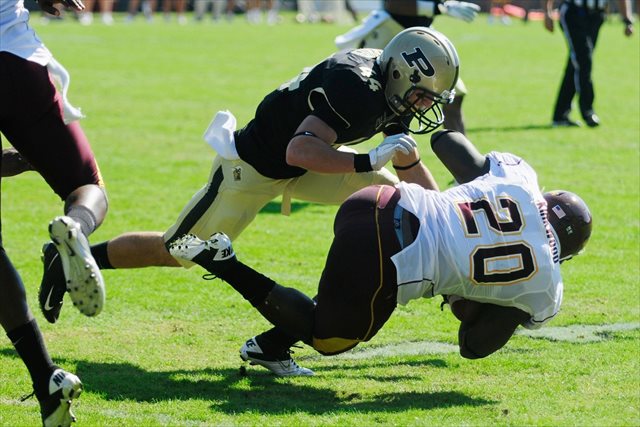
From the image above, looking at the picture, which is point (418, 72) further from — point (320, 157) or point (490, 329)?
point (490, 329)

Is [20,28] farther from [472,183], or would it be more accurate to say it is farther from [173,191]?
[173,191]

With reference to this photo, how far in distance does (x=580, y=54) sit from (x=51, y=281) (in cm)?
845

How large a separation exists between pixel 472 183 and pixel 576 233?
0.48m

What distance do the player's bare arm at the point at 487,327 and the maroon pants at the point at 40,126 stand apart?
163 centimetres

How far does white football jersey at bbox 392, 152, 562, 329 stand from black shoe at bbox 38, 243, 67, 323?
1533 millimetres

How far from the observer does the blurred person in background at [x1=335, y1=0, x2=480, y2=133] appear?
8.90 meters

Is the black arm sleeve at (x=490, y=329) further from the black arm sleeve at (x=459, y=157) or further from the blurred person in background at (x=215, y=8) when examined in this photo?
the blurred person in background at (x=215, y=8)

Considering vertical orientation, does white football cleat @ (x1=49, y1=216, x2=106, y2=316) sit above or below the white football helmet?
below

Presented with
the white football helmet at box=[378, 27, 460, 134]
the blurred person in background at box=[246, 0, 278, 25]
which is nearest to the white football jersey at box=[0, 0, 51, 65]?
the white football helmet at box=[378, 27, 460, 134]

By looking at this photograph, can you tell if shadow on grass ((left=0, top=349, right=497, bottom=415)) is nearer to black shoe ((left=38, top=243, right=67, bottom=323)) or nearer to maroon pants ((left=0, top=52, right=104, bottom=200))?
black shoe ((left=38, top=243, right=67, bottom=323))

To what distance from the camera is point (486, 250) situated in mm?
4297

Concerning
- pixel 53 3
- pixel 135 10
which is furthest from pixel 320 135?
pixel 135 10

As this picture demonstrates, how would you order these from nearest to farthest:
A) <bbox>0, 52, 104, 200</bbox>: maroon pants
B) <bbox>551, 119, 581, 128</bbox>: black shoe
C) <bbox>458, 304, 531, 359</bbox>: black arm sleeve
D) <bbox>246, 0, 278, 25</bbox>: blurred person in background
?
<bbox>0, 52, 104, 200</bbox>: maroon pants → <bbox>458, 304, 531, 359</bbox>: black arm sleeve → <bbox>551, 119, 581, 128</bbox>: black shoe → <bbox>246, 0, 278, 25</bbox>: blurred person in background

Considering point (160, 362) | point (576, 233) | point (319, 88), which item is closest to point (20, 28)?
point (319, 88)
